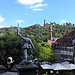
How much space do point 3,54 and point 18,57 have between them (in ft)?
8.57

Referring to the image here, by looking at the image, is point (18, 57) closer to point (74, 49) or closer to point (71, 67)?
point (71, 67)

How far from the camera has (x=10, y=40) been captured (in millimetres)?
25375

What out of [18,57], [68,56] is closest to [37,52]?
[18,57]

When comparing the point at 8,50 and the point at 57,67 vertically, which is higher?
the point at 8,50

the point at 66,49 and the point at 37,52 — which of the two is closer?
the point at 37,52

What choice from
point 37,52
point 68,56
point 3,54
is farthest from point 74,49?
point 3,54

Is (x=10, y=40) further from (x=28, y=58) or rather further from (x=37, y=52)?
(x=28, y=58)

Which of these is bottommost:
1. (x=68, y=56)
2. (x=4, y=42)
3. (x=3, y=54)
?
(x=68, y=56)

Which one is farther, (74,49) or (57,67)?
(74,49)

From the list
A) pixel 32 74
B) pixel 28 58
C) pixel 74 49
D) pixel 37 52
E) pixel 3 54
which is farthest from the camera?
pixel 74 49

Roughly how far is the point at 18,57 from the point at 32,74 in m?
16.2

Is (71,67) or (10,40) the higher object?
(10,40)

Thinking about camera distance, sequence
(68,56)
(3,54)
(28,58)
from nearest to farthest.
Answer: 1. (28,58)
2. (3,54)
3. (68,56)

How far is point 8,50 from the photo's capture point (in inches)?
971
